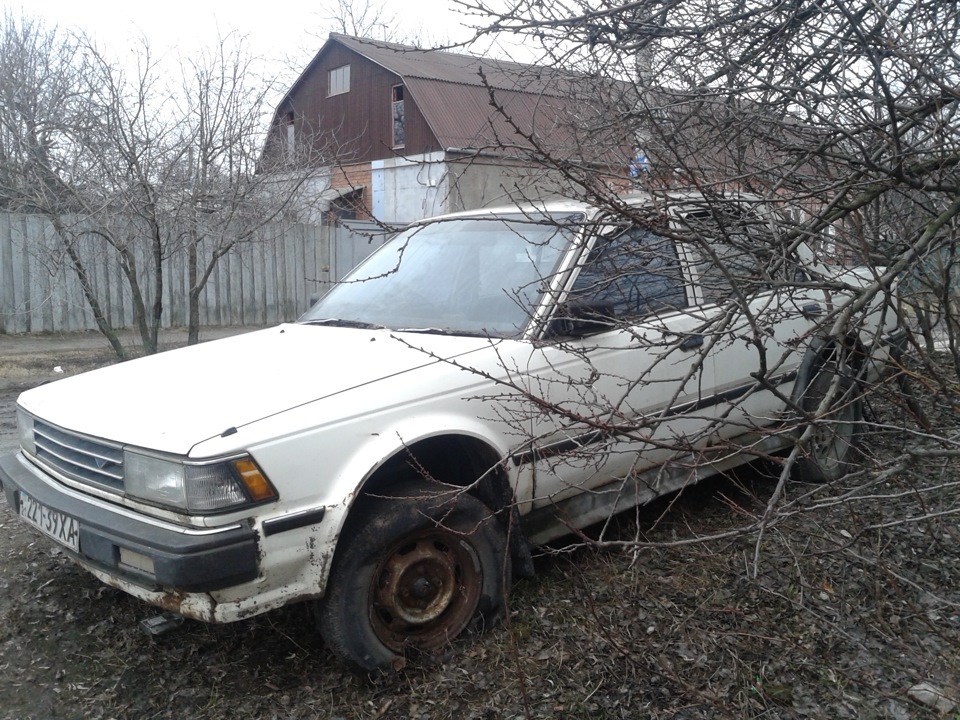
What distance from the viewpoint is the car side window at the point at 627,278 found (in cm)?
310

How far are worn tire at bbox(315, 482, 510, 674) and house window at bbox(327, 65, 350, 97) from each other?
74.9 feet

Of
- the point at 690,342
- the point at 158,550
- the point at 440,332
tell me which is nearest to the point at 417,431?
the point at 440,332

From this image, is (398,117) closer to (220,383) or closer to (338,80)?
(338,80)

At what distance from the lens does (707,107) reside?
11.8 ft

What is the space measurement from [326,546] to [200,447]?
535mm

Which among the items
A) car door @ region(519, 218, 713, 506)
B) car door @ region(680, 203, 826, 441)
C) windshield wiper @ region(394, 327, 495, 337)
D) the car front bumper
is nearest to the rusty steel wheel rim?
car door @ region(519, 218, 713, 506)

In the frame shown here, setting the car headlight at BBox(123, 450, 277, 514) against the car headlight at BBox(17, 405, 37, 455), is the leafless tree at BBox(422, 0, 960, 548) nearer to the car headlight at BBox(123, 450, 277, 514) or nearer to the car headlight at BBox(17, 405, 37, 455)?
the car headlight at BBox(123, 450, 277, 514)

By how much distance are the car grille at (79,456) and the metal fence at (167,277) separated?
259 inches

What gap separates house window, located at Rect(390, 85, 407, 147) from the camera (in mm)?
22531

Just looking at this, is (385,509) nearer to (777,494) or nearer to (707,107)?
(777,494)

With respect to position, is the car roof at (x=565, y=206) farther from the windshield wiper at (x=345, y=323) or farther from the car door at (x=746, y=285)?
the windshield wiper at (x=345, y=323)

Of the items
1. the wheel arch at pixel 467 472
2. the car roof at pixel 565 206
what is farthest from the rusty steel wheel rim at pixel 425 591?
the car roof at pixel 565 206

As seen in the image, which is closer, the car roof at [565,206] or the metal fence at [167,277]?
the car roof at [565,206]

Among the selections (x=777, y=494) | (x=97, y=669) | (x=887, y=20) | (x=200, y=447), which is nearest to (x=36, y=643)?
(x=97, y=669)
